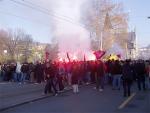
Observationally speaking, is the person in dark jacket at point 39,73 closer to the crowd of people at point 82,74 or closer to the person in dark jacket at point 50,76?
the crowd of people at point 82,74

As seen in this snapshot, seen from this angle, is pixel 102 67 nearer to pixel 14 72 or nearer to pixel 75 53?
pixel 14 72

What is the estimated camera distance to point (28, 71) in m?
35.1

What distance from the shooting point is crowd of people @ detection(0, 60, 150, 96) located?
21.3 meters

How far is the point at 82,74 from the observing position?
94.6ft

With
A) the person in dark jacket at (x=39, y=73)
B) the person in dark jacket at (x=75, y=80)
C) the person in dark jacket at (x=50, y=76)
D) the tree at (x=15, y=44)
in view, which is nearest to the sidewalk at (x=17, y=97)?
the person in dark jacket at (x=50, y=76)

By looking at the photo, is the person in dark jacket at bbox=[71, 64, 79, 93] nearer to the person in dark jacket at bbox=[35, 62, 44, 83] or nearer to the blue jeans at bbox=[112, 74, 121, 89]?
the blue jeans at bbox=[112, 74, 121, 89]

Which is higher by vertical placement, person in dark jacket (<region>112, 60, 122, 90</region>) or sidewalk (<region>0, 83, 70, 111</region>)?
person in dark jacket (<region>112, 60, 122, 90</region>)

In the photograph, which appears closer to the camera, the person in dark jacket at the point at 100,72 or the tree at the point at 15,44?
the person in dark jacket at the point at 100,72

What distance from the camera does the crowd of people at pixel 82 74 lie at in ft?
70.0

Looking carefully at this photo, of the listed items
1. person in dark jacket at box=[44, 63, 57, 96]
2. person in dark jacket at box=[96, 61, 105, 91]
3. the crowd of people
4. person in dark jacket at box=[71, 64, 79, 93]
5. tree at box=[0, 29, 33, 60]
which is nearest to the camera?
person in dark jacket at box=[44, 63, 57, 96]

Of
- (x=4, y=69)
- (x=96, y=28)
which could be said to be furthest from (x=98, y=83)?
(x=96, y=28)

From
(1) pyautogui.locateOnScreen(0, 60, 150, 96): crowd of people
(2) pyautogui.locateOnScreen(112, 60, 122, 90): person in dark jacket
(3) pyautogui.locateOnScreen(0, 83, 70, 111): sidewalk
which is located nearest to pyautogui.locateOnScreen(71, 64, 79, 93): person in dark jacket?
(1) pyautogui.locateOnScreen(0, 60, 150, 96): crowd of people

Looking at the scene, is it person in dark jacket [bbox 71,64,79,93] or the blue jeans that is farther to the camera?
the blue jeans

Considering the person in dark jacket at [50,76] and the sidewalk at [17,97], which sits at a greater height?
the person in dark jacket at [50,76]
